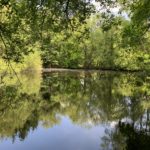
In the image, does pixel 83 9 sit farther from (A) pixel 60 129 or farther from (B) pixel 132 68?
(B) pixel 132 68

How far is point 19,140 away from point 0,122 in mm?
3913

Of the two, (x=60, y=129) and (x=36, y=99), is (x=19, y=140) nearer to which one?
(x=60, y=129)

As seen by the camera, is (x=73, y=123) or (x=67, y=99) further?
(x=67, y=99)

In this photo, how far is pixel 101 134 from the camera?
805 inches

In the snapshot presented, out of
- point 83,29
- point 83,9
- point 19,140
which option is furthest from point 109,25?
point 19,140

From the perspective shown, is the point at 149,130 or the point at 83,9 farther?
the point at 149,130

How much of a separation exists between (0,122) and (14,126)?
0.92 metres

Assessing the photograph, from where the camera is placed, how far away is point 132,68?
81.3 meters

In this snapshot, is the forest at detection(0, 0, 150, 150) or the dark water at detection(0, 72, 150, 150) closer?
the forest at detection(0, 0, 150, 150)

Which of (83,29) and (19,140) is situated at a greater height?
Answer: (83,29)

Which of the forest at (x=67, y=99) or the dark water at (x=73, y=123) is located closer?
the forest at (x=67, y=99)

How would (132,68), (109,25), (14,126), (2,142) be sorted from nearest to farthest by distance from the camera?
(109,25) → (2,142) → (14,126) → (132,68)

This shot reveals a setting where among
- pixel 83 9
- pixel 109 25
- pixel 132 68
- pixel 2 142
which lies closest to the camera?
pixel 83 9

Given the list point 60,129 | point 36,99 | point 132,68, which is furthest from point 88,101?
point 132,68
